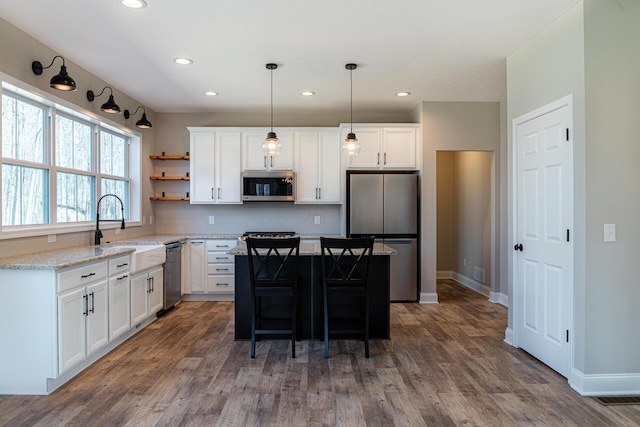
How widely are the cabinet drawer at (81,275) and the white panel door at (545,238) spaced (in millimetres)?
3620

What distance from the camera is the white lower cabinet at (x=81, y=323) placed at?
265 centimetres

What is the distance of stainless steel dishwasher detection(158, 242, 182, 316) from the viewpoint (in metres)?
4.55

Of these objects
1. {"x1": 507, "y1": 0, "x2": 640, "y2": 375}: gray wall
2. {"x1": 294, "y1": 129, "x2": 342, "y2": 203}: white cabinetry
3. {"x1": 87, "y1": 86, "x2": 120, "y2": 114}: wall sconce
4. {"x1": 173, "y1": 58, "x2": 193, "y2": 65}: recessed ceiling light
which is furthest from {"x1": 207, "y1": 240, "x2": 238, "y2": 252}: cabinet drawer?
{"x1": 507, "y1": 0, "x2": 640, "y2": 375}: gray wall

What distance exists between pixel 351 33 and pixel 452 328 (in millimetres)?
3101

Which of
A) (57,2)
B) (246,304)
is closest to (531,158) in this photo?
(246,304)

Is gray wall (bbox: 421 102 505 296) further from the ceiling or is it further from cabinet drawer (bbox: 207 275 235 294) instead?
cabinet drawer (bbox: 207 275 235 294)

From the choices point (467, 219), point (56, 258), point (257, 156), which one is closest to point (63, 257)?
point (56, 258)

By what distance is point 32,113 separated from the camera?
3.27 m

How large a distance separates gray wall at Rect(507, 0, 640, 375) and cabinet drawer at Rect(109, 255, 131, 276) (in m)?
3.69

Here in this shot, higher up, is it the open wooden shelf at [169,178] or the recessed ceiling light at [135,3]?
the recessed ceiling light at [135,3]

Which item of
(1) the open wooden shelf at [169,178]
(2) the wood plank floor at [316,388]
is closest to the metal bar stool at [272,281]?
(2) the wood plank floor at [316,388]

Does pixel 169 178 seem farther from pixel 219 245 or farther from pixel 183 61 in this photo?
pixel 183 61

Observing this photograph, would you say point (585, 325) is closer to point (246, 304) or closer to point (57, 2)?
point (246, 304)

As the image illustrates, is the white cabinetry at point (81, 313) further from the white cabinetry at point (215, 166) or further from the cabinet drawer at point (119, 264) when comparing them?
the white cabinetry at point (215, 166)
